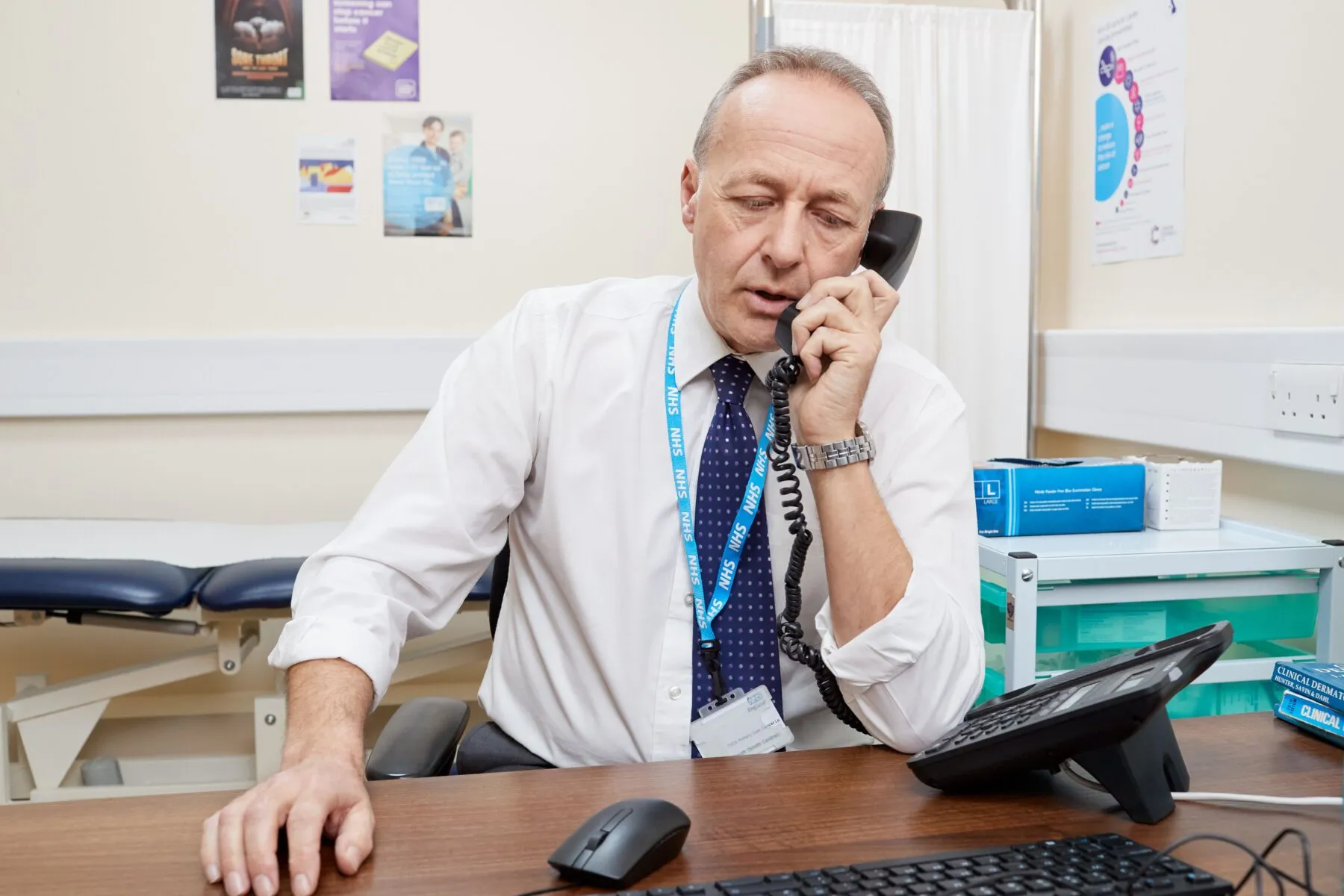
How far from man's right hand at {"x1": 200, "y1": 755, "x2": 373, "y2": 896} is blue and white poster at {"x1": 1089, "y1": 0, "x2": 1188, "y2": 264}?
2.00 metres

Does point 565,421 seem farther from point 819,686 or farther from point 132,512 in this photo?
point 132,512

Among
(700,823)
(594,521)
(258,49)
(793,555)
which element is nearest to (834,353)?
(793,555)

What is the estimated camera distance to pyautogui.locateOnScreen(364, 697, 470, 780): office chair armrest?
1.18 m

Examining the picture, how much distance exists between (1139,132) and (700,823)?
6.84ft

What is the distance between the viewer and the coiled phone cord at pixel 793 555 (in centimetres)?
125

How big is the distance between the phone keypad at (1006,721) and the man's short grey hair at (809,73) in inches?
27.7

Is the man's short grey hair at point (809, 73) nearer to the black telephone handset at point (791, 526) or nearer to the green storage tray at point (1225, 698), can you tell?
the black telephone handset at point (791, 526)

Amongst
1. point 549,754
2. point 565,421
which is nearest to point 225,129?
point 565,421

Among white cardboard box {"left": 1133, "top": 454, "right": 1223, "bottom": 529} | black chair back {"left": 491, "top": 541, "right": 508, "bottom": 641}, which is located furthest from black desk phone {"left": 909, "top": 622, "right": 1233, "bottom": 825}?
white cardboard box {"left": 1133, "top": 454, "right": 1223, "bottom": 529}

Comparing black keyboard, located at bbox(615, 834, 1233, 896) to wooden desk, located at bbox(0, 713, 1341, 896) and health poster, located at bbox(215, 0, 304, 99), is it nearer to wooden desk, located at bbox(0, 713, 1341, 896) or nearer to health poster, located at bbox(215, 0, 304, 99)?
wooden desk, located at bbox(0, 713, 1341, 896)

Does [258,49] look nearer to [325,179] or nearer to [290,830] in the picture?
[325,179]

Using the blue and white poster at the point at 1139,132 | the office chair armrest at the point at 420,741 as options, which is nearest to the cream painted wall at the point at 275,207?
the blue and white poster at the point at 1139,132

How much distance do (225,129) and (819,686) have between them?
2.27 m

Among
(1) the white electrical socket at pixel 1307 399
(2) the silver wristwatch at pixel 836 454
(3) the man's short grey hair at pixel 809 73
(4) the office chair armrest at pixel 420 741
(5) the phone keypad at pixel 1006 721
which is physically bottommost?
(4) the office chair armrest at pixel 420 741
